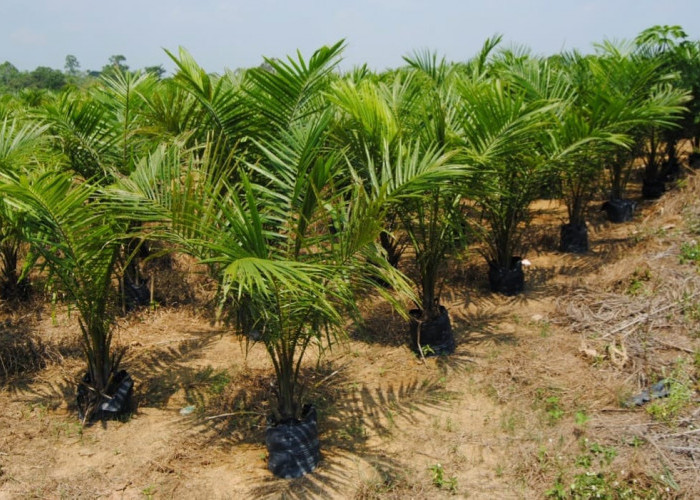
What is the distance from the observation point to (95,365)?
3510 millimetres

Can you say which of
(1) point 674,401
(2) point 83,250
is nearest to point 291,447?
(2) point 83,250

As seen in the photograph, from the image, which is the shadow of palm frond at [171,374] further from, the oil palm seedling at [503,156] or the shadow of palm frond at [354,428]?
the oil palm seedling at [503,156]

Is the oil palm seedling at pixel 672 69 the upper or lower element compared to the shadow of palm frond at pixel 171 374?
upper

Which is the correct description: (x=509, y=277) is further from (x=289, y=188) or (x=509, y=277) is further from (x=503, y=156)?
(x=289, y=188)

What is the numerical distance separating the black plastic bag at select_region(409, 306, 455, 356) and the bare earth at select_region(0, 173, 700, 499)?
9cm

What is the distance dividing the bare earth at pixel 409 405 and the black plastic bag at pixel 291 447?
2.6 inches

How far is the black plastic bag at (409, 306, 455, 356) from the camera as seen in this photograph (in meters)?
4.09

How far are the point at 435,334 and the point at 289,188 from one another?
1706mm

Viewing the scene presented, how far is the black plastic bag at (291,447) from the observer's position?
2943mm

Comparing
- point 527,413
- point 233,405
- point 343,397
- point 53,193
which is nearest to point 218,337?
point 233,405

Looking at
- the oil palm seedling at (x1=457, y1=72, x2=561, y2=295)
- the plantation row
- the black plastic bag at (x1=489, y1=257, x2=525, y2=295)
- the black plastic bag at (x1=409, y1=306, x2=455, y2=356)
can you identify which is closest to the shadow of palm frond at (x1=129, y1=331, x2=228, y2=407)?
the plantation row

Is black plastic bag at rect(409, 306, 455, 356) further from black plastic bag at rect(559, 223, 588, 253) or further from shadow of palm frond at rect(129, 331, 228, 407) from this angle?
black plastic bag at rect(559, 223, 588, 253)

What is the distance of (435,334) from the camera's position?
411 centimetres

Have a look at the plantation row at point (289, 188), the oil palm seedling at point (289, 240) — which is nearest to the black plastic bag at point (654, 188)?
the plantation row at point (289, 188)
